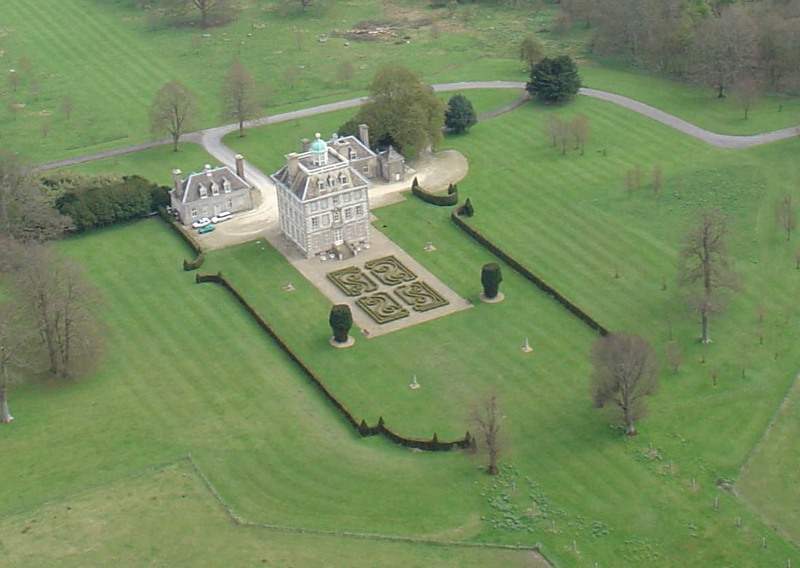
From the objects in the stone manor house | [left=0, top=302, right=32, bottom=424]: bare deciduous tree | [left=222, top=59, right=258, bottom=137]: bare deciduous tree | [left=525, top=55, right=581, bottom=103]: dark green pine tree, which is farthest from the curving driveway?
[left=0, top=302, right=32, bottom=424]: bare deciduous tree

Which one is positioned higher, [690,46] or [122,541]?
[690,46]

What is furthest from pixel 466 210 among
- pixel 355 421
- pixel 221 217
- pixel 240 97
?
pixel 355 421

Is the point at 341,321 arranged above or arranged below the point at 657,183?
below

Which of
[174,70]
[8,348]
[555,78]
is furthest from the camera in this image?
[174,70]

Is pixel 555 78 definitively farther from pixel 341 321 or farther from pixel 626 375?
pixel 626 375

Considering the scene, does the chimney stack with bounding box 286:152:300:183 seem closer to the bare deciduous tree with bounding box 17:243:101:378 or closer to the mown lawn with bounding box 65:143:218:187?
the mown lawn with bounding box 65:143:218:187

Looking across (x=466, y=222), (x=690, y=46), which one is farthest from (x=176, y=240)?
(x=690, y=46)

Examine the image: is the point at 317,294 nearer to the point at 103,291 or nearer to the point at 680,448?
the point at 103,291
